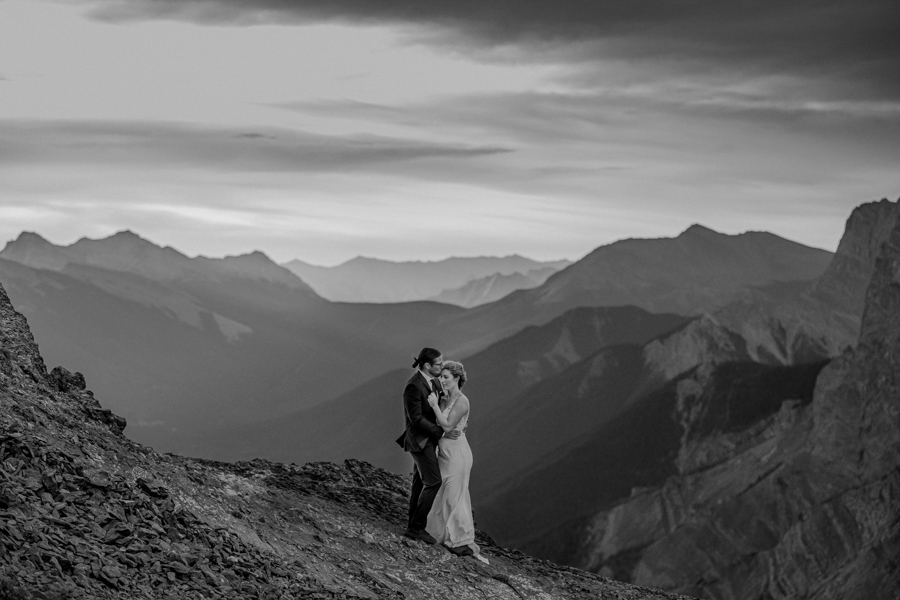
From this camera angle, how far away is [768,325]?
198 metres

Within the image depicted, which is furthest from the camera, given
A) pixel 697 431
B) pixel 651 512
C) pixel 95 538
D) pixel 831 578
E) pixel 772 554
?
pixel 697 431

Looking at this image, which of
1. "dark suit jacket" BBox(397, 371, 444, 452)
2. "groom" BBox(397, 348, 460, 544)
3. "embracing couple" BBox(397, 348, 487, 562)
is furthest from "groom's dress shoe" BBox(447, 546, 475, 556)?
"dark suit jacket" BBox(397, 371, 444, 452)

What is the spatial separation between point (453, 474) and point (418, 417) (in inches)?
65.5

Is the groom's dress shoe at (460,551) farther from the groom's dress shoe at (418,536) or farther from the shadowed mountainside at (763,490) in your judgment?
the shadowed mountainside at (763,490)

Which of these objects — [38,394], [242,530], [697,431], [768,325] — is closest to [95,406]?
[38,394]

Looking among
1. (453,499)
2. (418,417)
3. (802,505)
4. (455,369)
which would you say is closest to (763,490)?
(802,505)

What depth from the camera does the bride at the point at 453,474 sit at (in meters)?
24.0

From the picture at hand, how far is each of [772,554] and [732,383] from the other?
47.0 metres

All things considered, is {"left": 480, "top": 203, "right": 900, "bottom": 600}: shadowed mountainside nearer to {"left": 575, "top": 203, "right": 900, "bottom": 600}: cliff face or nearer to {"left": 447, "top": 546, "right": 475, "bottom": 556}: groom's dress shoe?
{"left": 575, "top": 203, "right": 900, "bottom": 600}: cliff face

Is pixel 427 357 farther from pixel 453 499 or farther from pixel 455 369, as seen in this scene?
pixel 453 499

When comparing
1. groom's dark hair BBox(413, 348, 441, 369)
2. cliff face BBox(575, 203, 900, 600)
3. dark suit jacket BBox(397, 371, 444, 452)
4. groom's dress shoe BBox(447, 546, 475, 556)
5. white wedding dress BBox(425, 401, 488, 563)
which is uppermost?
groom's dark hair BBox(413, 348, 441, 369)

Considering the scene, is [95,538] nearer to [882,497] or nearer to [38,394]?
[38,394]

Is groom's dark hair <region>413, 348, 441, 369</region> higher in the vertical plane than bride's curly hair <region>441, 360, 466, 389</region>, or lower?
higher

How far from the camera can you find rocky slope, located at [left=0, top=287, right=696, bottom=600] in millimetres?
18156
